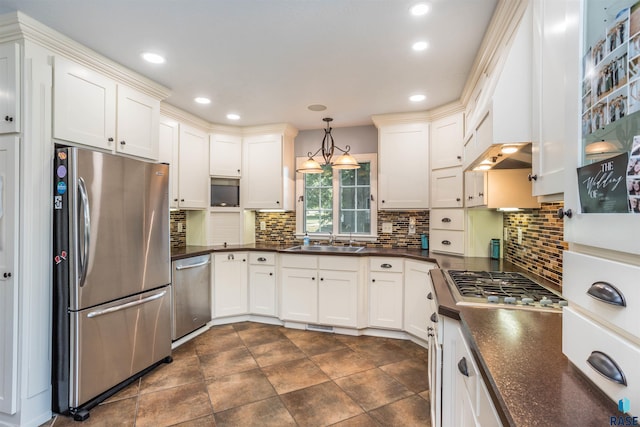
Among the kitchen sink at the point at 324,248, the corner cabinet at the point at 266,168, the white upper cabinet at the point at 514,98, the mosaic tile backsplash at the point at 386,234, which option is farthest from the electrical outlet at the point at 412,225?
the white upper cabinet at the point at 514,98

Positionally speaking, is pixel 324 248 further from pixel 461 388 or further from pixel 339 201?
pixel 461 388

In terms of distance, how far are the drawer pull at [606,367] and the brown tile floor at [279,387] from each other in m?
1.59

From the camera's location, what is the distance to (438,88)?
9.21 ft

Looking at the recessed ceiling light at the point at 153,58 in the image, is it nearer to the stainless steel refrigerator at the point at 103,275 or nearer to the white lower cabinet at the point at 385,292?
the stainless steel refrigerator at the point at 103,275

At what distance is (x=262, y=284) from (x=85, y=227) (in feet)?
6.54

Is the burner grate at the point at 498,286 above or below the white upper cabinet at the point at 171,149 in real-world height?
below

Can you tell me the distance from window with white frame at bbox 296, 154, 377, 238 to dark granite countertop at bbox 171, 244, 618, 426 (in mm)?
2573

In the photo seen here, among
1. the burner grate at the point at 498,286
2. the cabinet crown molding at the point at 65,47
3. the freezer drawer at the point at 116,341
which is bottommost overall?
the freezer drawer at the point at 116,341

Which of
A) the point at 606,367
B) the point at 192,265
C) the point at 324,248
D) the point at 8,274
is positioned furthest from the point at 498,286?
the point at 8,274

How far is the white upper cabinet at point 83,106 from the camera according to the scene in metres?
2.01

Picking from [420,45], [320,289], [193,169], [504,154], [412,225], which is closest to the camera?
[504,154]

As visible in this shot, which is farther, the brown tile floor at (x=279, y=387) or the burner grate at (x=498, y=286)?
the brown tile floor at (x=279, y=387)

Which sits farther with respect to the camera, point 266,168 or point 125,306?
point 266,168

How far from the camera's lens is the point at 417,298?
3074mm
